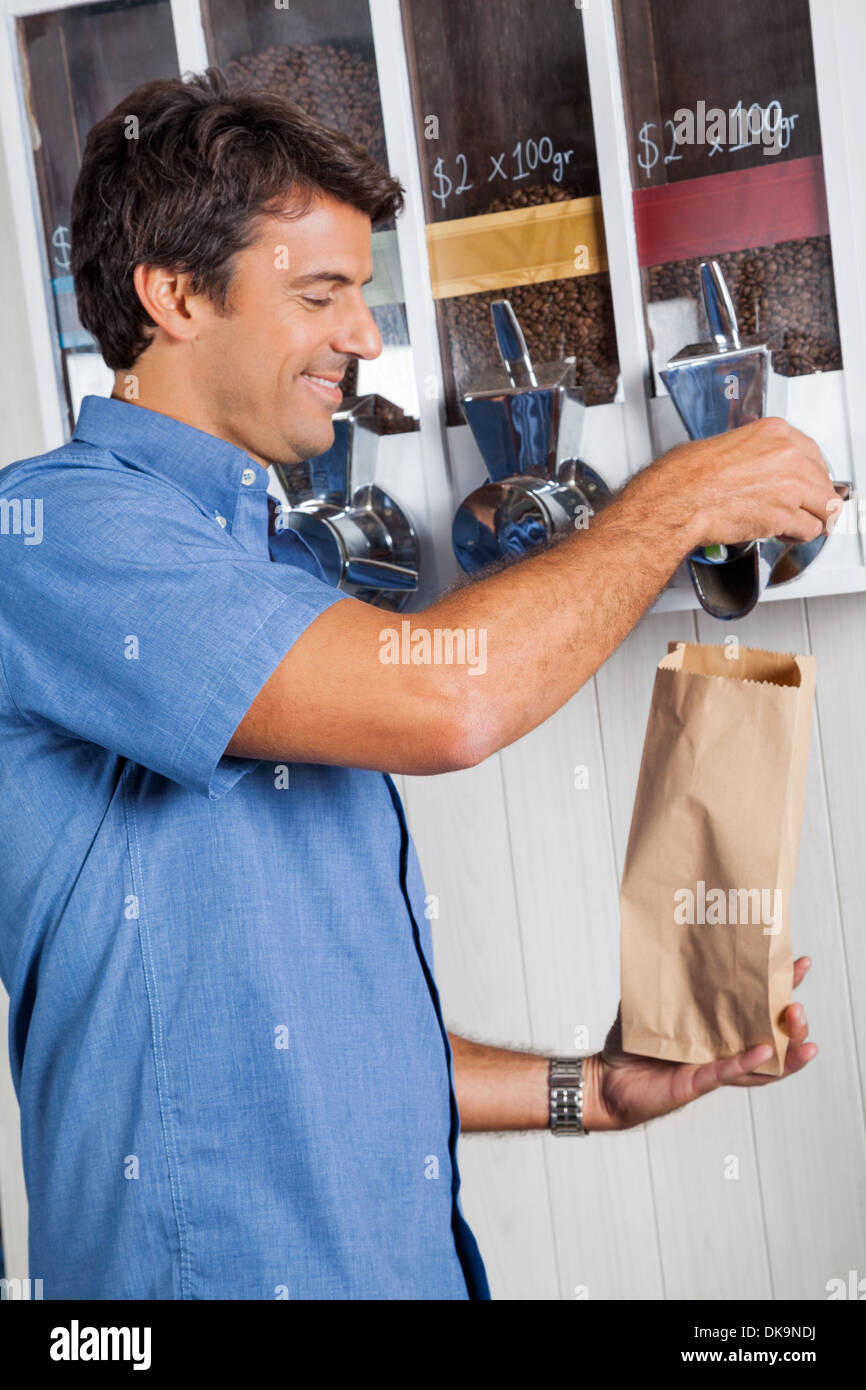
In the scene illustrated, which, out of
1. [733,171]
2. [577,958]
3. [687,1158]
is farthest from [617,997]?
[733,171]

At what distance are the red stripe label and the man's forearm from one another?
0.64 metres

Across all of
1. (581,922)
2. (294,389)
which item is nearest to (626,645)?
(581,922)

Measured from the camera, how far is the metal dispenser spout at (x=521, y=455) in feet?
3.51

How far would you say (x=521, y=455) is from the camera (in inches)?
43.4

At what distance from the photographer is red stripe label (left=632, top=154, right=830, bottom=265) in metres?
1.05

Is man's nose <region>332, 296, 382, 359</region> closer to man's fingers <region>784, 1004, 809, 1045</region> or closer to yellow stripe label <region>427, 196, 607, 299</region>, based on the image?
yellow stripe label <region>427, 196, 607, 299</region>

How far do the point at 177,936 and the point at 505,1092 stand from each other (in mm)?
372

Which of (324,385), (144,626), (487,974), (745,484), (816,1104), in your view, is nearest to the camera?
(144,626)

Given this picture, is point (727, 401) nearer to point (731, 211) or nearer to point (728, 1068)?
point (731, 211)

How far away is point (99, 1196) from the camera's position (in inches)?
31.4

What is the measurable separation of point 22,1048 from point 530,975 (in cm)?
51

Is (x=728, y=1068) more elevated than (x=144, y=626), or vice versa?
(x=144, y=626)
